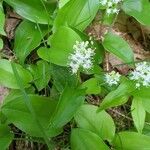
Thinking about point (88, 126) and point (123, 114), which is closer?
point (88, 126)

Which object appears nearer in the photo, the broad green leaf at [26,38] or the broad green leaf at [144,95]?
the broad green leaf at [144,95]

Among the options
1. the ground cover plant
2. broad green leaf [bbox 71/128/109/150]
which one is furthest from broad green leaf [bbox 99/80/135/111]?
broad green leaf [bbox 71/128/109/150]

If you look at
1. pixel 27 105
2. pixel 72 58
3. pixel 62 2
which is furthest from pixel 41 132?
pixel 62 2

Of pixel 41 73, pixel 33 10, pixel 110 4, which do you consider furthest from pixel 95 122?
pixel 33 10

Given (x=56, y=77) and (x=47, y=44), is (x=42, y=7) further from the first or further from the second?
(x=56, y=77)

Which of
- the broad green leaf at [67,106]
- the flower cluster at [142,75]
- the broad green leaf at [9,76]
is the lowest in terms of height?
the broad green leaf at [67,106]

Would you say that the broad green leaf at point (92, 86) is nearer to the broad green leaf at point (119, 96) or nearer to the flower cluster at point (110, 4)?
the broad green leaf at point (119, 96)

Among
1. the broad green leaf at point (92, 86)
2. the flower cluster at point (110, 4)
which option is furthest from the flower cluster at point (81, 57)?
the flower cluster at point (110, 4)
